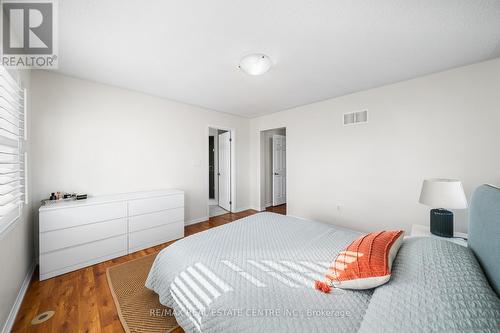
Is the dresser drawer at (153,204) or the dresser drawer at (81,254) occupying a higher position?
the dresser drawer at (153,204)

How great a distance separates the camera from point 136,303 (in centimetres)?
168

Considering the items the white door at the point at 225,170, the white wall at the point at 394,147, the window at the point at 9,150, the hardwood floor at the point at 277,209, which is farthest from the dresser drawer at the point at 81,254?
the hardwood floor at the point at 277,209

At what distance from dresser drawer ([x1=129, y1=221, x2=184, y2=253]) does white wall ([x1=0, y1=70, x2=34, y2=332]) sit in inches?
38.1

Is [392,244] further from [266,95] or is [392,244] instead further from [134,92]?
[134,92]

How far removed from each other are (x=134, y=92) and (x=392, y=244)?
12.4 ft

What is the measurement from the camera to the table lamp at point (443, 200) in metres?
1.71

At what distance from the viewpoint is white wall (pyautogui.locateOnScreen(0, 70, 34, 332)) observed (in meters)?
1.40

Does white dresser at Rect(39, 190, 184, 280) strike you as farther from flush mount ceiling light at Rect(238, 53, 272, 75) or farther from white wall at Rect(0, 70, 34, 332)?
flush mount ceiling light at Rect(238, 53, 272, 75)

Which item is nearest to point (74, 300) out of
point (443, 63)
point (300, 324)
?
point (300, 324)

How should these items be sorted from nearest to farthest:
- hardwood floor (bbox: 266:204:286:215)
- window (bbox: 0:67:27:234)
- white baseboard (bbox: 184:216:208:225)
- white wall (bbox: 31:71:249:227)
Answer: window (bbox: 0:67:27:234)
white wall (bbox: 31:71:249:227)
white baseboard (bbox: 184:216:208:225)
hardwood floor (bbox: 266:204:286:215)

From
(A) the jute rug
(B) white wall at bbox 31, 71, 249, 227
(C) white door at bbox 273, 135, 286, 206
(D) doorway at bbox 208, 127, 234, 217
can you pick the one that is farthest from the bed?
(C) white door at bbox 273, 135, 286, 206

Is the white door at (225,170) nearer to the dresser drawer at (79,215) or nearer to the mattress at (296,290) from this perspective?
the dresser drawer at (79,215)

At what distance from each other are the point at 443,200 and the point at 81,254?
3916 millimetres

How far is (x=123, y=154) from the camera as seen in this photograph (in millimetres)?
2994
